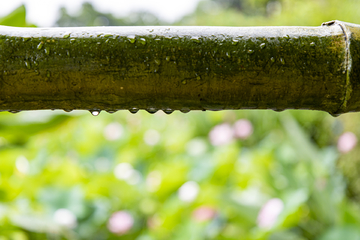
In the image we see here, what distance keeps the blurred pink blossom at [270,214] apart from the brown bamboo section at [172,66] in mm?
1028

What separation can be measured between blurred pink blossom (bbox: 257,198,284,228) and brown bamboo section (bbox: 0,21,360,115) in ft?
3.37

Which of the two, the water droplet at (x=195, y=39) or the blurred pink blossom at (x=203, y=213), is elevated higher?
the water droplet at (x=195, y=39)

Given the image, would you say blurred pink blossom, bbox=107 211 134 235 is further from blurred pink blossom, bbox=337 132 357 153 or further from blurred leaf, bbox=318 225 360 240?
blurred pink blossom, bbox=337 132 357 153

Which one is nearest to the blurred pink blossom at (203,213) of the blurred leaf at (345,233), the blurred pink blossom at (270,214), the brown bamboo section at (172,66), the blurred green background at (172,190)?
the blurred green background at (172,190)

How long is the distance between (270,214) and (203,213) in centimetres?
25

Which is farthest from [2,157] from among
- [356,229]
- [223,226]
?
[356,229]

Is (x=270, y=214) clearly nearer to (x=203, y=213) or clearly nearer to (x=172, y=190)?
(x=203, y=213)

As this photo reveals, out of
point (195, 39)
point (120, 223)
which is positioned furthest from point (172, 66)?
point (120, 223)

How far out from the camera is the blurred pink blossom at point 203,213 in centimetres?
128

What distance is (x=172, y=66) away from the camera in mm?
226

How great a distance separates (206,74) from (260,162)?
1596 mm

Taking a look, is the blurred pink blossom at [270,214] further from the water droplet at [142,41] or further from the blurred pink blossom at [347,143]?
the water droplet at [142,41]

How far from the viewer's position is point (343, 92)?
0.81ft

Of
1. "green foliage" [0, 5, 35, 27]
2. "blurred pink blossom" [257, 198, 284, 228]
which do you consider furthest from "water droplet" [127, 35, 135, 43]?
"blurred pink blossom" [257, 198, 284, 228]
